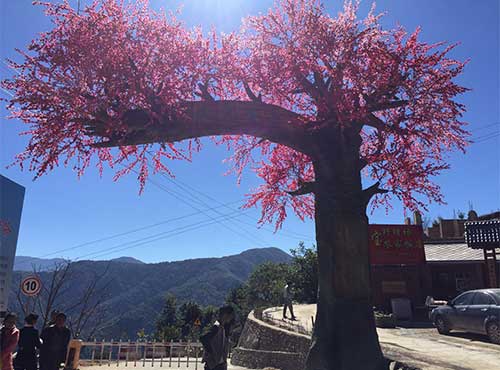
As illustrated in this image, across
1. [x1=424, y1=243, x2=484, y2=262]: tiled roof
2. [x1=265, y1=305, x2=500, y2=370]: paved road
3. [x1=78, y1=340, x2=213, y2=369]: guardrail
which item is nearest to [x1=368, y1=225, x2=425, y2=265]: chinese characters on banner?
[x1=424, y1=243, x2=484, y2=262]: tiled roof

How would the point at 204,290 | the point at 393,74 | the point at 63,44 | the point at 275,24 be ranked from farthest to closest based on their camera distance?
the point at 204,290, the point at 275,24, the point at 393,74, the point at 63,44

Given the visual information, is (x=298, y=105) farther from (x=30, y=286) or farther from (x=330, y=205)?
(x=30, y=286)

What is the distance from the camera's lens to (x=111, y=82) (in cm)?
746

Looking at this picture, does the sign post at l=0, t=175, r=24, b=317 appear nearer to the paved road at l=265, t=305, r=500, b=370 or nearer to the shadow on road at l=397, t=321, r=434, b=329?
the paved road at l=265, t=305, r=500, b=370

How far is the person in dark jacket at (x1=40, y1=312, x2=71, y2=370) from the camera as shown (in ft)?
25.3

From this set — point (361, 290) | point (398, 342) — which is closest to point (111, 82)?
point (361, 290)

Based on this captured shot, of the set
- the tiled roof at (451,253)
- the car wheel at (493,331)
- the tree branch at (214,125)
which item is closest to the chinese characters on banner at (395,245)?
the tiled roof at (451,253)

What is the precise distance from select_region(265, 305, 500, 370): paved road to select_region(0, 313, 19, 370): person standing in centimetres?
719

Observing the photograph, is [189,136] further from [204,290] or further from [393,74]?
[204,290]

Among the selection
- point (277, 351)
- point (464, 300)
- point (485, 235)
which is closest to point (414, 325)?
point (464, 300)

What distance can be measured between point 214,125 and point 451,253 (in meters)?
20.3

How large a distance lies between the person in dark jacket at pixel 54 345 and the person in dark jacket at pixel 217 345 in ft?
10.6

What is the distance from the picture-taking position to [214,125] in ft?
27.2

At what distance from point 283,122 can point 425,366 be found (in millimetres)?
5412
